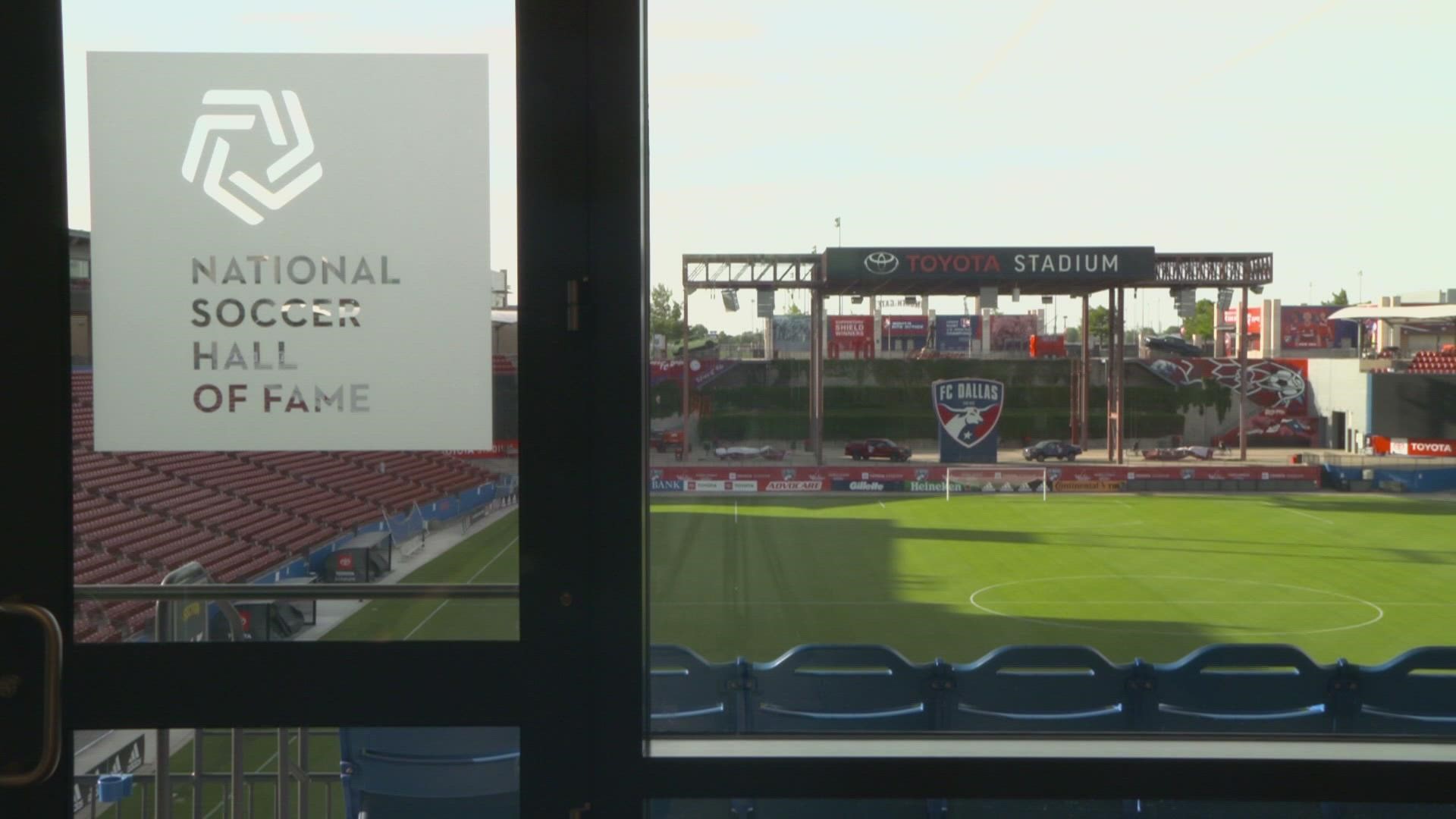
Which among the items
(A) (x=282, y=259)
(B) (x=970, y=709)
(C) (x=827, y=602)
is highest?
(A) (x=282, y=259)

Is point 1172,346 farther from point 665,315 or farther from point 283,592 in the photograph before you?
point 283,592

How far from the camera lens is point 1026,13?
1.78 m

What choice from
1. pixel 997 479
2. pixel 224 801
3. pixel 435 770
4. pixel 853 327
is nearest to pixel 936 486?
pixel 997 479

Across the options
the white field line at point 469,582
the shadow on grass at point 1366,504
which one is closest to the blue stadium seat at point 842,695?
the white field line at point 469,582

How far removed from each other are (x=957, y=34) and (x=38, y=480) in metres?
1.61

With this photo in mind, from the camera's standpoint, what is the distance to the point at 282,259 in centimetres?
165

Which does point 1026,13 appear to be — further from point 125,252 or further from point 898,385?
point 125,252

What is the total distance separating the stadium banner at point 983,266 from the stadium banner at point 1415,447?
51 cm

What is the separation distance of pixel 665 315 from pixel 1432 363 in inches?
52.6

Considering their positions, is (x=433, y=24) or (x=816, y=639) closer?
(x=433, y=24)

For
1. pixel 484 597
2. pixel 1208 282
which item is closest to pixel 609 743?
pixel 484 597

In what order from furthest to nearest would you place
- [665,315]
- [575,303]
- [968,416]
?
[968,416] < [665,315] < [575,303]

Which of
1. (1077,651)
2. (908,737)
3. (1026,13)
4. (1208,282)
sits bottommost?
(908,737)

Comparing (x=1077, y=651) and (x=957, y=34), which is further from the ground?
(x=957, y=34)
